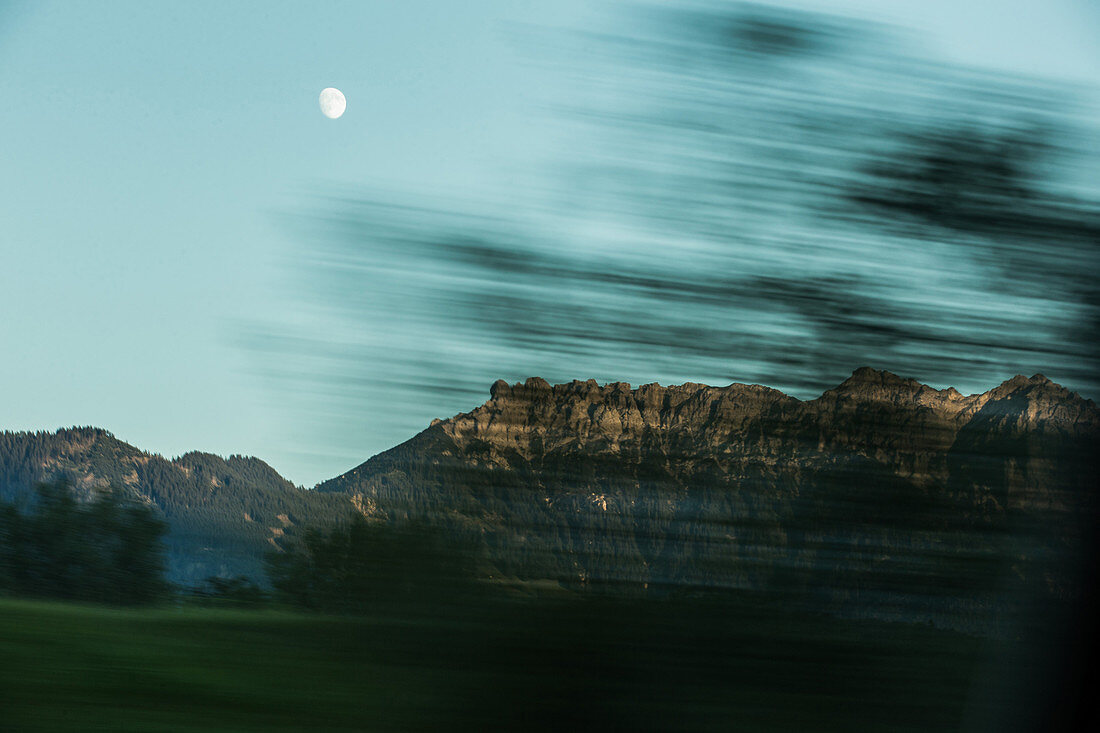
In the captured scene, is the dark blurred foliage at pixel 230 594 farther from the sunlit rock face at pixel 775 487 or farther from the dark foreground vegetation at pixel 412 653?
the sunlit rock face at pixel 775 487

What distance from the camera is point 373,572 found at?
1.56 metres

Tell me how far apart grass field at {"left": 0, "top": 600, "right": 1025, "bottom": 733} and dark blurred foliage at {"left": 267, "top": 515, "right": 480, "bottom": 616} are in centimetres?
3

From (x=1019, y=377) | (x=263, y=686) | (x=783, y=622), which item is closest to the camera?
(x=263, y=686)

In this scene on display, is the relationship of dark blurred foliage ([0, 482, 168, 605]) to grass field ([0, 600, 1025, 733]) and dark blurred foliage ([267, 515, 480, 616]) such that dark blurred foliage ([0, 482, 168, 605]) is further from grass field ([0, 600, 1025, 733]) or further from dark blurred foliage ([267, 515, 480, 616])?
→ dark blurred foliage ([267, 515, 480, 616])

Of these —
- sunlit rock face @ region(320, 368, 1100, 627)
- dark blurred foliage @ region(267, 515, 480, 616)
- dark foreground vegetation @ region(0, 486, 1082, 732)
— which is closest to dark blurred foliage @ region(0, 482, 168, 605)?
dark foreground vegetation @ region(0, 486, 1082, 732)

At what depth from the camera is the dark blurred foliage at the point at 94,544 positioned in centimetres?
155

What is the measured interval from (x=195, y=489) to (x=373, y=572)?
348 mm

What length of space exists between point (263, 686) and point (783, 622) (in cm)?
98

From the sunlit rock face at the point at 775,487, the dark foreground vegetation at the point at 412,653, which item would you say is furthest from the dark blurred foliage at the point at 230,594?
the sunlit rock face at the point at 775,487

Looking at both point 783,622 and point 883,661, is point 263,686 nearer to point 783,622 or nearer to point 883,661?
point 783,622

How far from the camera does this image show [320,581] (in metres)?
1.57

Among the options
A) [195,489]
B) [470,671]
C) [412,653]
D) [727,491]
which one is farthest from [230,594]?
[727,491]

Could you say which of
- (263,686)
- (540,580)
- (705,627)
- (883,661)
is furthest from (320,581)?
(883,661)

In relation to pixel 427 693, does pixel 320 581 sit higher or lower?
higher
